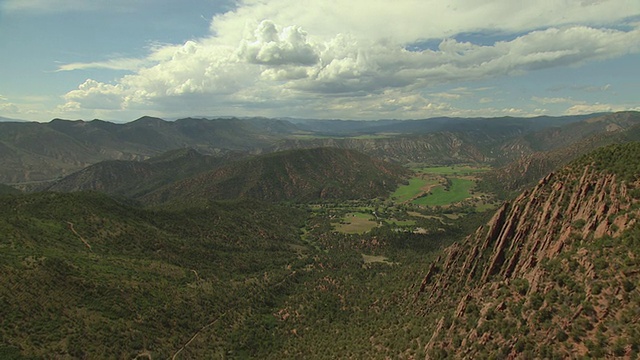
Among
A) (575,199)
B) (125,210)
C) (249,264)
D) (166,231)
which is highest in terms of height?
(575,199)

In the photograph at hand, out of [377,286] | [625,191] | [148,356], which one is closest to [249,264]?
[377,286]

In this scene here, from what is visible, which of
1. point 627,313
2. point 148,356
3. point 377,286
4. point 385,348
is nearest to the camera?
point 627,313

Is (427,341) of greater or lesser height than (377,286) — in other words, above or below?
above

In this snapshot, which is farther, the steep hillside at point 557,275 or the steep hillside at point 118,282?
the steep hillside at point 118,282

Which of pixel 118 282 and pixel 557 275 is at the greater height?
pixel 557 275

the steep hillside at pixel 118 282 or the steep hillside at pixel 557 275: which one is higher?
the steep hillside at pixel 557 275

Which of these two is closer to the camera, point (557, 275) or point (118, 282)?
point (557, 275)

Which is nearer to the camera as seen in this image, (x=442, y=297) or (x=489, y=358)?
(x=489, y=358)

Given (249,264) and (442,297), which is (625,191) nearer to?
(442,297)
